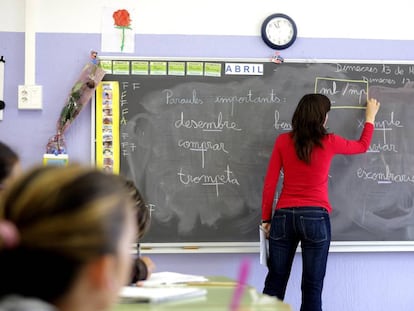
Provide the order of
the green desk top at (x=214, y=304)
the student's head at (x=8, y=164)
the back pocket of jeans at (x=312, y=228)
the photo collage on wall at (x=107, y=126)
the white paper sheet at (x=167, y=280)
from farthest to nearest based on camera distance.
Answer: the photo collage on wall at (x=107, y=126) < the back pocket of jeans at (x=312, y=228) < the white paper sheet at (x=167, y=280) < the student's head at (x=8, y=164) < the green desk top at (x=214, y=304)

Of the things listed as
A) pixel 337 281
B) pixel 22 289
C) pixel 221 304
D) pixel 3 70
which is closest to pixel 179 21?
pixel 3 70

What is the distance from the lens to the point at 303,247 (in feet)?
12.2

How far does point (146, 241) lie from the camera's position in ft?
13.3

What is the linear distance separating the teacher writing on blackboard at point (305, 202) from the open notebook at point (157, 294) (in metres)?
1.70

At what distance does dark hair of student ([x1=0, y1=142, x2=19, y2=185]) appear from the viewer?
6.37ft

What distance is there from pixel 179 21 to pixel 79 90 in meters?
0.75

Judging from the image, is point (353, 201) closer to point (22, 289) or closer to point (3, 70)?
point (3, 70)

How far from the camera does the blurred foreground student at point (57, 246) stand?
2.73 ft

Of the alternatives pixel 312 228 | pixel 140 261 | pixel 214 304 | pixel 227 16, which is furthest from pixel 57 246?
pixel 227 16

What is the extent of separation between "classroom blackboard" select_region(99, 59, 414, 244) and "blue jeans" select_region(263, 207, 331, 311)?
0.38 m

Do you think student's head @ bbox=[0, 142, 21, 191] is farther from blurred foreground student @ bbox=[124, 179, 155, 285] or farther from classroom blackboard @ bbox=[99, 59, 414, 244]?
classroom blackboard @ bbox=[99, 59, 414, 244]

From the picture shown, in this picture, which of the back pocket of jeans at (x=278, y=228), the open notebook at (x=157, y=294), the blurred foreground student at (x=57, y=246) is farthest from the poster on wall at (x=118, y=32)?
the blurred foreground student at (x=57, y=246)

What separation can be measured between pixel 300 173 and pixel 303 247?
16.3 inches

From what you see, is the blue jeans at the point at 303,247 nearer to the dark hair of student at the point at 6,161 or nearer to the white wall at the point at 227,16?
the white wall at the point at 227,16
